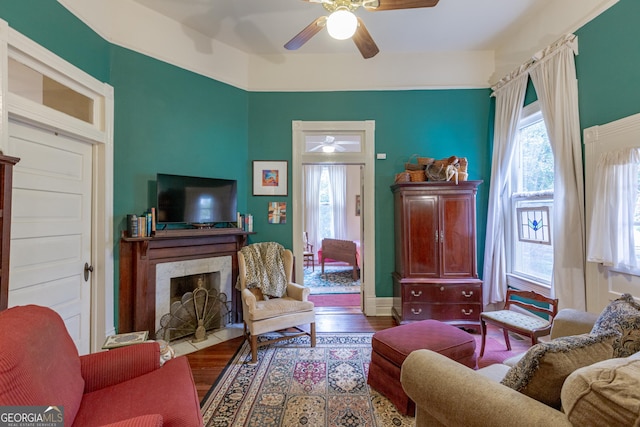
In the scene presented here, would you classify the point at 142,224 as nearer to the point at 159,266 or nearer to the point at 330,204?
the point at 159,266

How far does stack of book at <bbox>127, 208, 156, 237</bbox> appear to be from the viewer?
276cm

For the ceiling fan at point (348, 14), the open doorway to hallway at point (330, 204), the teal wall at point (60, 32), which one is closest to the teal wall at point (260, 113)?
the teal wall at point (60, 32)

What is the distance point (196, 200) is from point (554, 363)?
3163 mm

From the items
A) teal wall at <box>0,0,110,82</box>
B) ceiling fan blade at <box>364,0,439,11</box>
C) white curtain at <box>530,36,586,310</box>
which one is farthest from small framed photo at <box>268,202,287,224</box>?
white curtain at <box>530,36,586,310</box>

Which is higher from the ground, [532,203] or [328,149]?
[328,149]

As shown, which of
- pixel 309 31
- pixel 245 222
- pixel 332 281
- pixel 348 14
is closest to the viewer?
pixel 348 14

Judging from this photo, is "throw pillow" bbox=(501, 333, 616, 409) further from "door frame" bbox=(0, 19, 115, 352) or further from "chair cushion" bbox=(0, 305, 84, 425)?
"door frame" bbox=(0, 19, 115, 352)

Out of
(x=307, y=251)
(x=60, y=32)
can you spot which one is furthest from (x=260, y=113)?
(x=307, y=251)

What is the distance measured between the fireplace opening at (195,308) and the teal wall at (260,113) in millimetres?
878

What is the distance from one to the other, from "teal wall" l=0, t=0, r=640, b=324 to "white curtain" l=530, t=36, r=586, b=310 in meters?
0.09

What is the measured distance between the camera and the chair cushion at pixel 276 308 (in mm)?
2759

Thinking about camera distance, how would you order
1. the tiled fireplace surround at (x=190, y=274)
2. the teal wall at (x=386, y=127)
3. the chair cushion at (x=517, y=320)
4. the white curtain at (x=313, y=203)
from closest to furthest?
the chair cushion at (x=517, y=320) < the tiled fireplace surround at (x=190, y=274) < the teal wall at (x=386, y=127) < the white curtain at (x=313, y=203)

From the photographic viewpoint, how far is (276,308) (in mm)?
2855

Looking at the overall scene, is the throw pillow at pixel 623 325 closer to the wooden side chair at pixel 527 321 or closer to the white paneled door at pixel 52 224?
the wooden side chair at pixel 527 321
